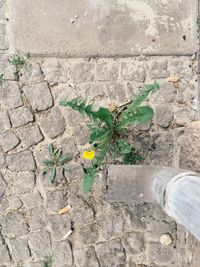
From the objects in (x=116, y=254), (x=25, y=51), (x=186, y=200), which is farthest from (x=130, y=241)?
(x=25, y=51)

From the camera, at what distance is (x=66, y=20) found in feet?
14.7

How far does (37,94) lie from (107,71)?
66cm

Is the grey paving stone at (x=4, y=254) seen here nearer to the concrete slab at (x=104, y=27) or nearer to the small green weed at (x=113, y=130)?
the small green weed at (x=113, y=130)

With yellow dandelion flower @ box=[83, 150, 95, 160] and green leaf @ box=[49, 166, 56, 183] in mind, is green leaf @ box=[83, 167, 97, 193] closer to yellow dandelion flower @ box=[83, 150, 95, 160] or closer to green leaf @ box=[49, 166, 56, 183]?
yellow dandelion flower @ box=[83, 150, 95, 160]

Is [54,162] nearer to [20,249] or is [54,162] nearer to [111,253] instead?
[20,249]

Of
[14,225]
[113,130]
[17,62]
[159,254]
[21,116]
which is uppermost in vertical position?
[17,62]

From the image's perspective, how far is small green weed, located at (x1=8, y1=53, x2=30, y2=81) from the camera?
4449mm

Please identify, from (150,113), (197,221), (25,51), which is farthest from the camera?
(25,51)

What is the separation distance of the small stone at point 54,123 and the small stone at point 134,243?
113 cm

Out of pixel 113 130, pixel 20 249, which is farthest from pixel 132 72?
pixel 20 249

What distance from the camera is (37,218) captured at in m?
4.51

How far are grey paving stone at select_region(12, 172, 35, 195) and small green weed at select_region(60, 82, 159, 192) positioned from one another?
48cm

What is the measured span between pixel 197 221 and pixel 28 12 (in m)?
2.50

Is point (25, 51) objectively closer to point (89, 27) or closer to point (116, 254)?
point (89, 27)
